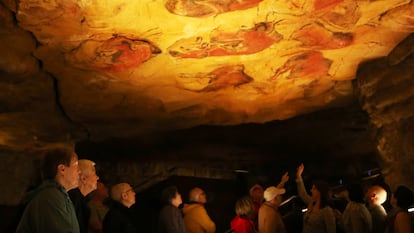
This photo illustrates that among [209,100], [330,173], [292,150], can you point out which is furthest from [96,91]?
[330,173]

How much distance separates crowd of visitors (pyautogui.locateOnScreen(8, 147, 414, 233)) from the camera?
2.56 m

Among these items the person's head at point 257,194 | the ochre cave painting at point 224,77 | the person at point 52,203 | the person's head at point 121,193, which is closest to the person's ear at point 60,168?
the person at point 52,203

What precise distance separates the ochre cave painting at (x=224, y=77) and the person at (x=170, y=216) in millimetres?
1846

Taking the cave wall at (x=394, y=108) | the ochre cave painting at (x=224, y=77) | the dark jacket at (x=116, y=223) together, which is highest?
the ochre cave painting at (x=224, y=77)

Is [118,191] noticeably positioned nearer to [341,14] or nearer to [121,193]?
[121,193]

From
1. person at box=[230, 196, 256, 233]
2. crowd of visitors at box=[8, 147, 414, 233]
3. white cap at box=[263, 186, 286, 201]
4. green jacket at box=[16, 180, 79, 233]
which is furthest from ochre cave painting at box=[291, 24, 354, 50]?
green jacket at box=[16, 180, 79, 233]

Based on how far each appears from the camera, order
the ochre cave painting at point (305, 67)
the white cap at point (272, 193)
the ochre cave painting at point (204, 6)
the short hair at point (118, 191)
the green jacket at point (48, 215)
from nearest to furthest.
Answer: the green jacket at point (48, 215) < the short hair at point (118, 191) < the ochre cave painting at point (204, 6) < the white cap at point (272, 193) < the ochre cave painting at point (305, 67)

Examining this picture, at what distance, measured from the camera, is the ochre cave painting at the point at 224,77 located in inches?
245

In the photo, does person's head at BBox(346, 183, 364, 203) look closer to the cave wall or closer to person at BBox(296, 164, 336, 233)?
person at BBox(296, 164, 336, 233)

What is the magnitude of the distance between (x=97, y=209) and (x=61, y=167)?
191 centimetres

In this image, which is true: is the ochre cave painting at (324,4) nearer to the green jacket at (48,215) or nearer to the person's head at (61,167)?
the person's head at (61,167)

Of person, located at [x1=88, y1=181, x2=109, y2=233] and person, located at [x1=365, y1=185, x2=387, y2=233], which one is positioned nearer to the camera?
person, located at [x1=88, y1=181, x2=109, y2=233]

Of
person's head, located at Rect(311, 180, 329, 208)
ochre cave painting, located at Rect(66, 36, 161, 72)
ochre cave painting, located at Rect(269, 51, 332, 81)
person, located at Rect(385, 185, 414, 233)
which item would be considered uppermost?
ochre cave painting, located at Rect(66, 36, 161, 72)

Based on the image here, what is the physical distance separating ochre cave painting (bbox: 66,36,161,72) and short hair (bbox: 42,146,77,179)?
106 inches
